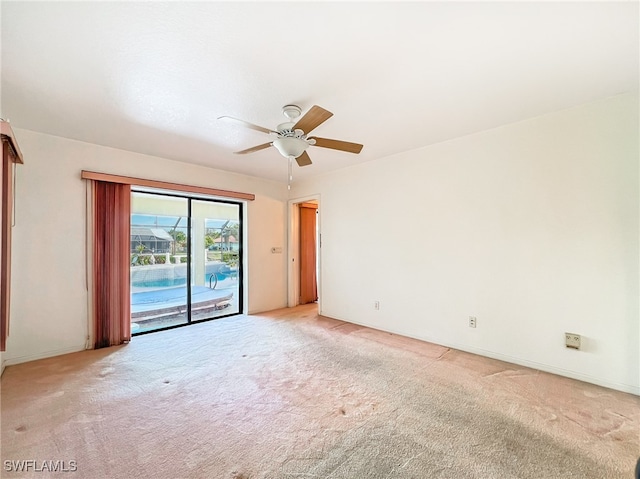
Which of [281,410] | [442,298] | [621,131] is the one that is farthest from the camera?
[442,298]

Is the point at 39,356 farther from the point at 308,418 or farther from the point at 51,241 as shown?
the point at 308,418

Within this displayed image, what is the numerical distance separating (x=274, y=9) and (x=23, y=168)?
339 cm

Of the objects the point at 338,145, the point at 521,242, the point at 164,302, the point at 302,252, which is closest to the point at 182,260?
the point at 164,302

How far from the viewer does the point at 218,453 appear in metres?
1.65

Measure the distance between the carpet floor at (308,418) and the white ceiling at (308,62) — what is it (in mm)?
2501

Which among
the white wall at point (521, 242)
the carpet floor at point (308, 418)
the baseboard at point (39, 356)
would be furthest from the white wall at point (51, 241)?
the white wall at point (521, 242)

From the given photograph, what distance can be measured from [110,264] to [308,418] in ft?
10.2

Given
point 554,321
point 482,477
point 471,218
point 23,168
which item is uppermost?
point 23,168

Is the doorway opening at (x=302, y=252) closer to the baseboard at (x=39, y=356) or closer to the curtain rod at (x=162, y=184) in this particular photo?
the curtain rod at (x=162, y=184)

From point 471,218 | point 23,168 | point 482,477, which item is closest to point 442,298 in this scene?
point 471,218

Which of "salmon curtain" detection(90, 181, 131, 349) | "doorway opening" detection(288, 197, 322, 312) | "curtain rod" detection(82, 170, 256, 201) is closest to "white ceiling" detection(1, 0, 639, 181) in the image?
"curtain rod" detection(82, 170, 256, 201)

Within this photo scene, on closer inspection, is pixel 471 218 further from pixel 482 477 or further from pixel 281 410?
pixel 281 410

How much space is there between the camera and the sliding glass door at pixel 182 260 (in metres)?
4.07

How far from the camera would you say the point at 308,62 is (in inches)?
73.6
